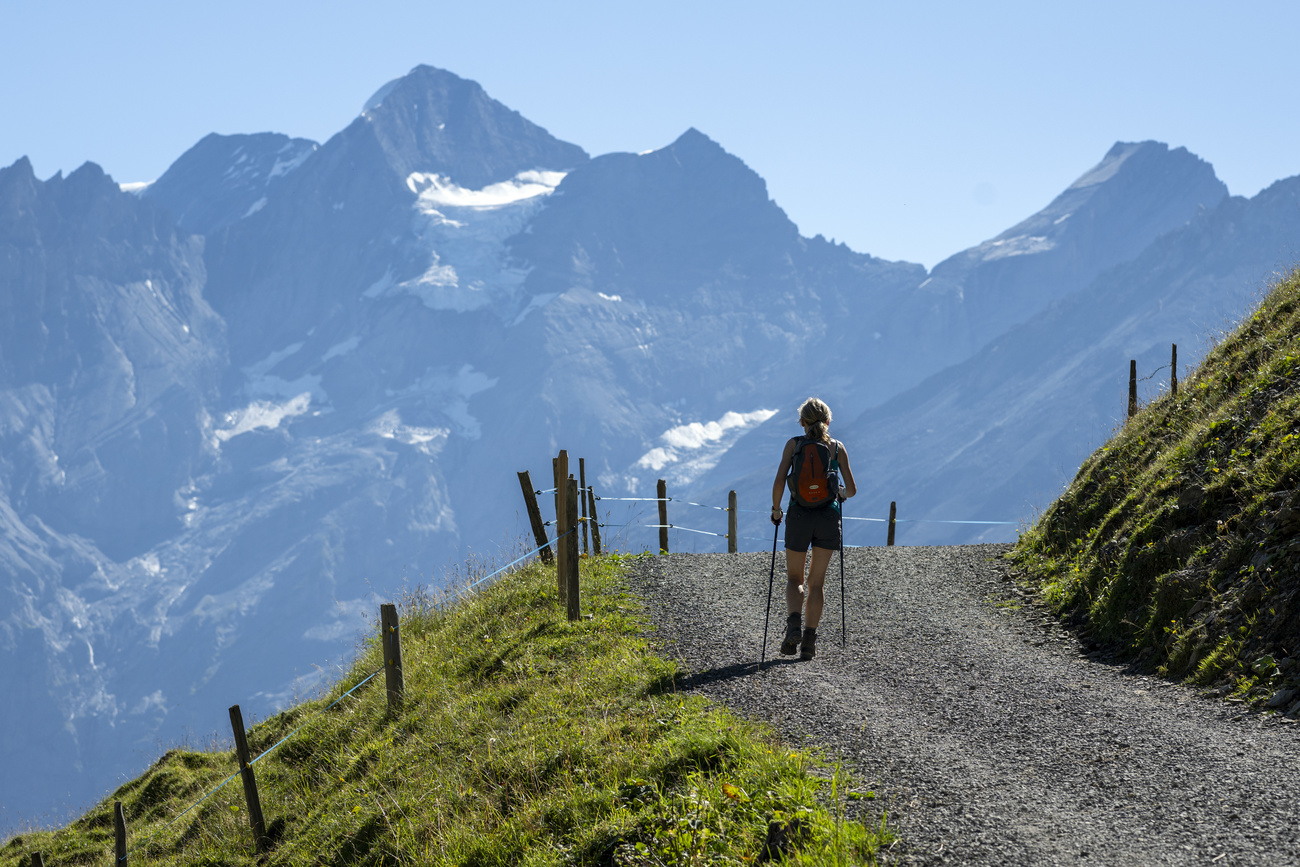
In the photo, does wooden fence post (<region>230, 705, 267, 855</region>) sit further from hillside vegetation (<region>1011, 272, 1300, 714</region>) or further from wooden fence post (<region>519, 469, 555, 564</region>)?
hillside vegetation (<region>1011, 272, 1300, 714</region>)

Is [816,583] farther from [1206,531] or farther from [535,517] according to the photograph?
[535,517]

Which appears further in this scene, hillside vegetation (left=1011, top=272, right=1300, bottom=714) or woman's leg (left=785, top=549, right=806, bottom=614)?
woman's leg (left=785, top=549, right=806, bottom=614)

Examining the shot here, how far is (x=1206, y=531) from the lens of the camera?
344 inches

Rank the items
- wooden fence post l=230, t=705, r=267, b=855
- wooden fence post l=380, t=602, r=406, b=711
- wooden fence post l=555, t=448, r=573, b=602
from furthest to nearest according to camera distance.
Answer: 1. wooden fence post l=555, t=448, r=573, b=602
2. wooden fence post l=380, t=602, r=406, b=711
3. wooden fence post l=230, t=705, r=267, b=855

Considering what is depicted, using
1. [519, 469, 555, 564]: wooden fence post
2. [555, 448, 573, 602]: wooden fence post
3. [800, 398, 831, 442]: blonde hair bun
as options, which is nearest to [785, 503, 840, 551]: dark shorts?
[800, 398, 831, 442]: blonde hair bun

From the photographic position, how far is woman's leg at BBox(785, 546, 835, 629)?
843cm


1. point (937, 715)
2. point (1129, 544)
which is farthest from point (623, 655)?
point (1129, 544)

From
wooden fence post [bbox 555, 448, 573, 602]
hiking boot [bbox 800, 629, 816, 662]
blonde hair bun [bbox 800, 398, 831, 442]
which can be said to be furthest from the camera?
wooden fence post [bbox 555, 448, 573, 602]

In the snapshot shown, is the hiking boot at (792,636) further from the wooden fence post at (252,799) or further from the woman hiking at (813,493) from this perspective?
the wooden fence post at (252,799)

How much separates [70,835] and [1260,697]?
1548cm

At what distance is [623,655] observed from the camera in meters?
8.99

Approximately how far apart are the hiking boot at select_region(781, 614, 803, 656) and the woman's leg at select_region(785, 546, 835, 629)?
0.32 feet

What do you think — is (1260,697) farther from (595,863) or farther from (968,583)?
(968,583)

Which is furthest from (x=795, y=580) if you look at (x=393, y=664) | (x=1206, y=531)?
(x=393, y=664)
